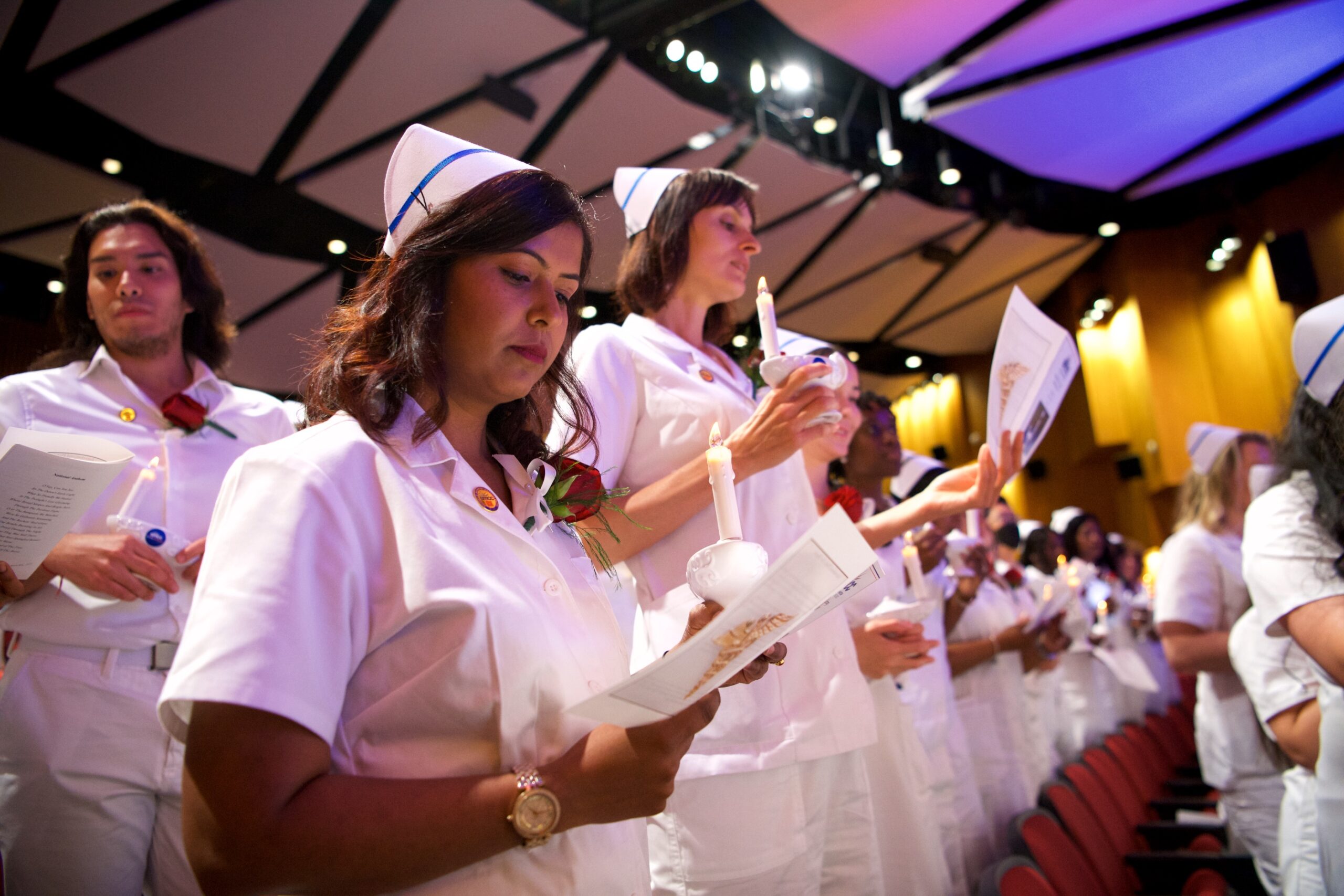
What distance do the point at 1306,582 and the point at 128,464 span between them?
2.69 metres

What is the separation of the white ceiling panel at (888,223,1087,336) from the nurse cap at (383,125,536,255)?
10.6m

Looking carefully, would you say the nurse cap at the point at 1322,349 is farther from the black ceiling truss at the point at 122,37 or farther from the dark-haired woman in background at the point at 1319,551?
the black ceiling truss at the point at 122,37

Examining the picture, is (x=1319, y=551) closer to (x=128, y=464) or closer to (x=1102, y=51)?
(x=128, y=464)

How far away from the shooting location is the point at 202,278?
2.57 meters

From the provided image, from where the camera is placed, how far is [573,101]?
677cm

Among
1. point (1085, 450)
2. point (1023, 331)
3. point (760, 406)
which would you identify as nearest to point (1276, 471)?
point (1023, 331)

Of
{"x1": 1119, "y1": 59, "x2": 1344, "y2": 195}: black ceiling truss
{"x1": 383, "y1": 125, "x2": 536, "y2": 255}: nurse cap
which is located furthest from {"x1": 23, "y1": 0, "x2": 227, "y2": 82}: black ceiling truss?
{"x1": 1119, "y1": 59, "x2": 1344, "y2": 195}: black ceiling truss

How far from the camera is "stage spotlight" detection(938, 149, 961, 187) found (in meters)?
9.25

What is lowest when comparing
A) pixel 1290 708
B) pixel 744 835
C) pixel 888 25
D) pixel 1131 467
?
pixel 1290 708

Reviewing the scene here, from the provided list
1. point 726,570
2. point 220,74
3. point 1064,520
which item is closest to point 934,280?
point 1064,520

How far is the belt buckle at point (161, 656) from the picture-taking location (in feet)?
6.63

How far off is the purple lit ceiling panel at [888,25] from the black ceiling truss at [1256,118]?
3.90 meters

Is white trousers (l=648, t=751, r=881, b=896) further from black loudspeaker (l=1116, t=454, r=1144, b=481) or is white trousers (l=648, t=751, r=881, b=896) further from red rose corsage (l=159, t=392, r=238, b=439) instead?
black loudspeaker (l=1116, t=454, r=1144, b=481)

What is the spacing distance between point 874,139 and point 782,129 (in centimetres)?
139
